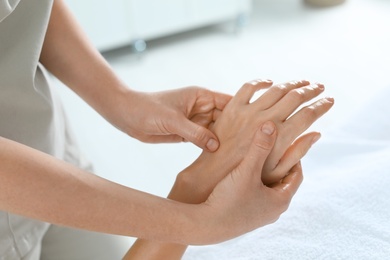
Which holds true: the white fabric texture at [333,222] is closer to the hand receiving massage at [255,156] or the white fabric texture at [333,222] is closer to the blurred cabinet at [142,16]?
the hand receiving massage at [255,156]

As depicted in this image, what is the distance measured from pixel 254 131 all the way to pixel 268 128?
0.20ft

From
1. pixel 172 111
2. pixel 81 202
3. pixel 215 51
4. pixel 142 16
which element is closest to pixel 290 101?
pixel 172 111

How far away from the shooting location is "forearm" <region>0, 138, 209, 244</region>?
77cm

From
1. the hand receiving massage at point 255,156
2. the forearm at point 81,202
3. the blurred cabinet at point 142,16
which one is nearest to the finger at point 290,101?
the hand receiving massage at point 255,156

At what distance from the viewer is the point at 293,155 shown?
962 mm

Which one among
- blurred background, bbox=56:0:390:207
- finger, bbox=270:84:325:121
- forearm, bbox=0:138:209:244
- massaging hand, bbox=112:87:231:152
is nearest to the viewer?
forearm, bbox=0:138:209:244

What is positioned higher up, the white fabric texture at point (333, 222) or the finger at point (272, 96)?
the finger at point (272, 96)

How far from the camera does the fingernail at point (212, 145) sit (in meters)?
1.07

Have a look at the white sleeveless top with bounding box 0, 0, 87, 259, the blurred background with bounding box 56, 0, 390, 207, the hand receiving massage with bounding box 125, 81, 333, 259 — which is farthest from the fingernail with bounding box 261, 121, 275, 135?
the blurred background with bounding box 56, 0, 390, 207

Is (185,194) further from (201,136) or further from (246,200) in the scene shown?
(246,200)

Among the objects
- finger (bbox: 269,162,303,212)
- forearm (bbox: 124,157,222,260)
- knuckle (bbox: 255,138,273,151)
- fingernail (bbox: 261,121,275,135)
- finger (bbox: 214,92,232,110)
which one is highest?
finger (bbox: 214,92,232,110)

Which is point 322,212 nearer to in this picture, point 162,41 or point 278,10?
point 162,41

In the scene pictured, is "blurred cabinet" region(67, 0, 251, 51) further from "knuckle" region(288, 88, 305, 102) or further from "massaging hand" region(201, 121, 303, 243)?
"massaging hand" region(201, 121, 303, 243)

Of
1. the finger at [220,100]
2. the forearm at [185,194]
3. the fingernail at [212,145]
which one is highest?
the finger at [220,100]
